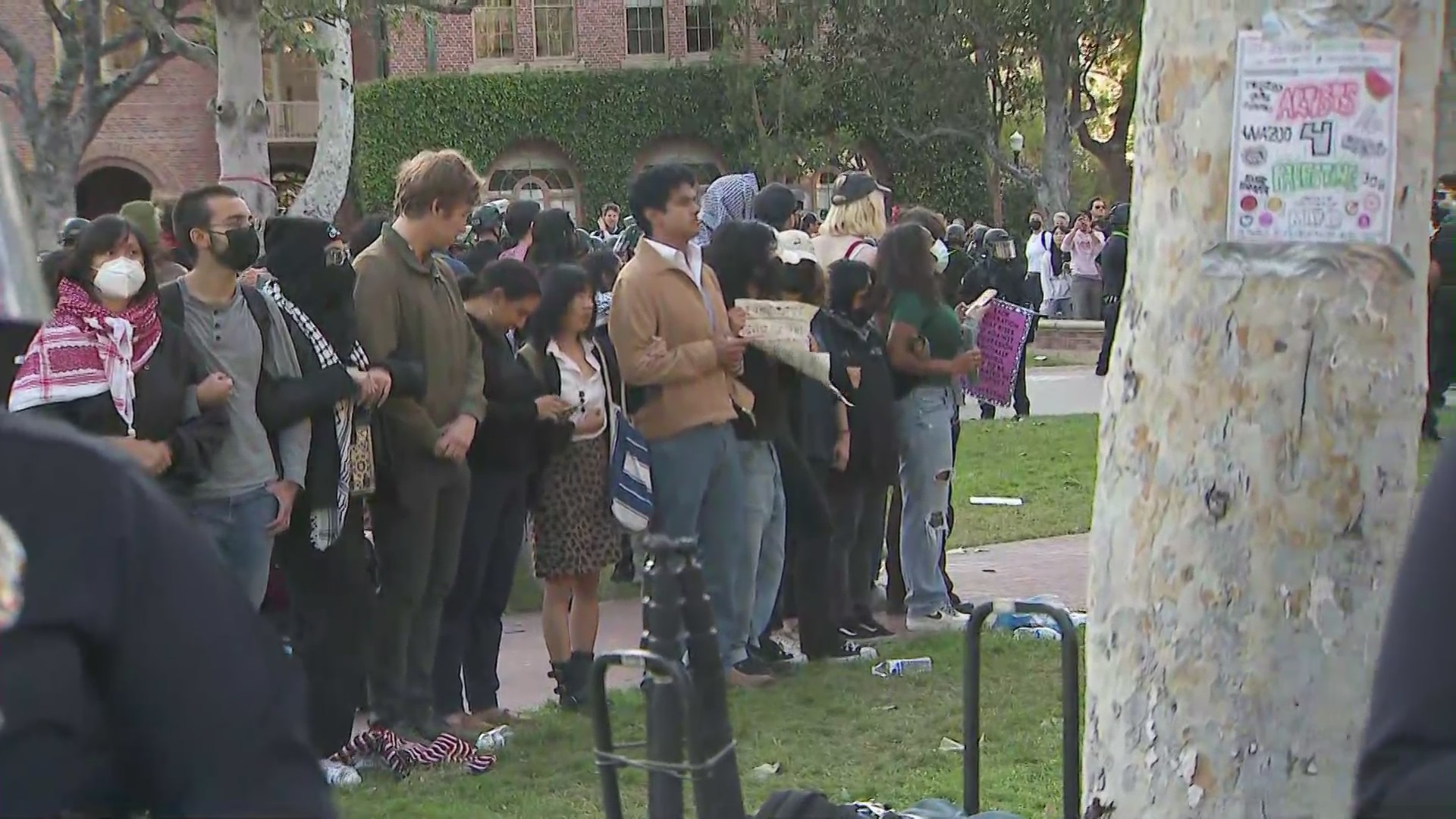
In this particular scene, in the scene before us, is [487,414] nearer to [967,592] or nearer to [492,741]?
[492,741]

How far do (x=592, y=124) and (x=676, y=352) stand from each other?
36.2 meters

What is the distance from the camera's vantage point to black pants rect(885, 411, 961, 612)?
884 cm

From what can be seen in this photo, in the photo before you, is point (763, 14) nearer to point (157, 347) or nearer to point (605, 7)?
point (605, 7)

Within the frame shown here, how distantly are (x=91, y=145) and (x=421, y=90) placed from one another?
7.25 m

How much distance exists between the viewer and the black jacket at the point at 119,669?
1.58 metres

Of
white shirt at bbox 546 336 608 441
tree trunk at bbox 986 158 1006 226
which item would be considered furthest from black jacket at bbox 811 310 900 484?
tree trunk at bbox 986 158 1006 226

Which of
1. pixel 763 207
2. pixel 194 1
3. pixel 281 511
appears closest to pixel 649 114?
pixel 194 1

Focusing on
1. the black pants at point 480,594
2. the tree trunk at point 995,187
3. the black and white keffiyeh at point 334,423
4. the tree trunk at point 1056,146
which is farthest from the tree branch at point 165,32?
the tree trunk at point 995,187

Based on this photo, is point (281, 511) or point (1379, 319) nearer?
point (1379, 319)

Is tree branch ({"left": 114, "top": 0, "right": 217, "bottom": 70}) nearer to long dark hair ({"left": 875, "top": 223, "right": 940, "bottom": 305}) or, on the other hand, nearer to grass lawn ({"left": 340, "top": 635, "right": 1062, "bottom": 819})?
long dark hair ({"left": 875, "top": 223, "right": 940, "bottom": 305})

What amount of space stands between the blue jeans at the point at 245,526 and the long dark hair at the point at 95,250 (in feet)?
2.25

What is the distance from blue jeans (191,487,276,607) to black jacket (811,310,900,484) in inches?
116

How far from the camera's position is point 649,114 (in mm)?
42625

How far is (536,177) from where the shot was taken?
4275 cm
